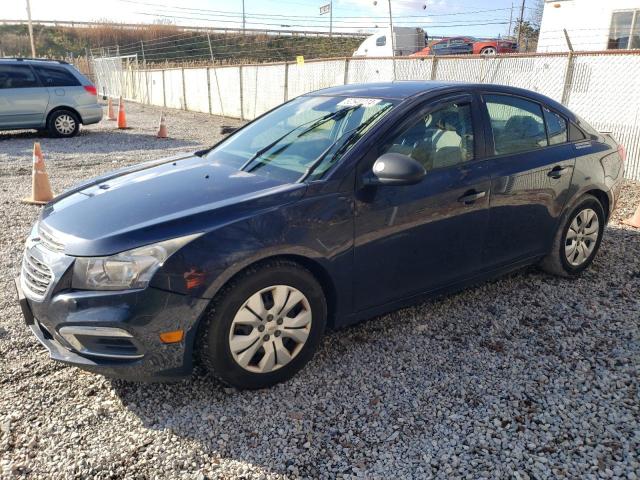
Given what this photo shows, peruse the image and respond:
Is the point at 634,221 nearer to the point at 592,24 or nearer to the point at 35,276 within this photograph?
the point at 35,276

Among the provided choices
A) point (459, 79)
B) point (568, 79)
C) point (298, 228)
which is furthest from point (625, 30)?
point (298, 228)

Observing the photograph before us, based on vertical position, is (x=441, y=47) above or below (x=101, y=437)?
above

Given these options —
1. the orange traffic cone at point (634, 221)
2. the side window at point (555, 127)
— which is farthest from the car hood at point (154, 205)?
the orange traffic cone at point (634, 221)

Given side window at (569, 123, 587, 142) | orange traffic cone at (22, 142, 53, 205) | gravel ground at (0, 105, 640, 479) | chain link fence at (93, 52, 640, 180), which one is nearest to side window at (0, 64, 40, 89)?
orange traffic cone at (22, 142, 53, 205)

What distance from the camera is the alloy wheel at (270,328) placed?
276 cm

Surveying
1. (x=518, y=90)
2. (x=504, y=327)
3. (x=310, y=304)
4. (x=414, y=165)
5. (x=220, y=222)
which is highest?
(x=518, y=90)

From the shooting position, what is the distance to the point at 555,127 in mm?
4230

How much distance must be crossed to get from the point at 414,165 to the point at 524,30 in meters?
41.9

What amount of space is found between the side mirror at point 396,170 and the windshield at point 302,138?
26 centimetres

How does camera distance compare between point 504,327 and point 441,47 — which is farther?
point 441,47

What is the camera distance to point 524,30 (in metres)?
39.2

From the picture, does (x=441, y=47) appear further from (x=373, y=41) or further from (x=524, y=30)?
(x=524, y=30)

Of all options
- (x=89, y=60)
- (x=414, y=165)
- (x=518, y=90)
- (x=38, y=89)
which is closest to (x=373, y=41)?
(x=38, y=89)

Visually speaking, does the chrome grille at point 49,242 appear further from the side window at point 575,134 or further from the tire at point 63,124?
the tire at point 63,124
